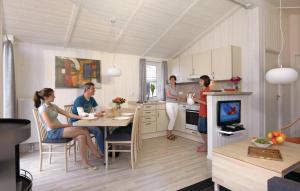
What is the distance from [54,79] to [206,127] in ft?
10.7

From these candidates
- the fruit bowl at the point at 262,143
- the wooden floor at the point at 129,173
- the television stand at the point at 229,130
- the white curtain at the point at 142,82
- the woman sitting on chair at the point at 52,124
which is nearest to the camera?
the fruit bowl at the point at 262,143

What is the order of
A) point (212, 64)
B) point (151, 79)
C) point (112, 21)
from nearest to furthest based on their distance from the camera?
point (112, 21) → point (212, 64) → point (151, 79)

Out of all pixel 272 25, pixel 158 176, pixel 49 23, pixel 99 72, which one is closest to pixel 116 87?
pixel 99 72

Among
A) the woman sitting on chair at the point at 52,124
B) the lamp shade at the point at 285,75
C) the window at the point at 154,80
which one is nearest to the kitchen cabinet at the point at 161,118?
the window at the point at 154,80

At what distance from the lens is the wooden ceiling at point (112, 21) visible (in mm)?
3266

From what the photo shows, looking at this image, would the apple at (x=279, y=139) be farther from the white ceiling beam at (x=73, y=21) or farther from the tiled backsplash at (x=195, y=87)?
the white ceiling beam at (x=73, y=21)

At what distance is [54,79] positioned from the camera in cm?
406

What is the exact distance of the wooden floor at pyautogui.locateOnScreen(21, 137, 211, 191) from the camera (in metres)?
2.39

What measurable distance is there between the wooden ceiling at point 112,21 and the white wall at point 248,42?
273 millimetres

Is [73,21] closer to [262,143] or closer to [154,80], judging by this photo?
[154,80]

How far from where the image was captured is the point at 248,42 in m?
3.93

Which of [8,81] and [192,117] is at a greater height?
[8,81]

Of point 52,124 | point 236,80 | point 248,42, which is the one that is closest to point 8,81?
point 52,124

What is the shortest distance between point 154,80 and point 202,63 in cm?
161
